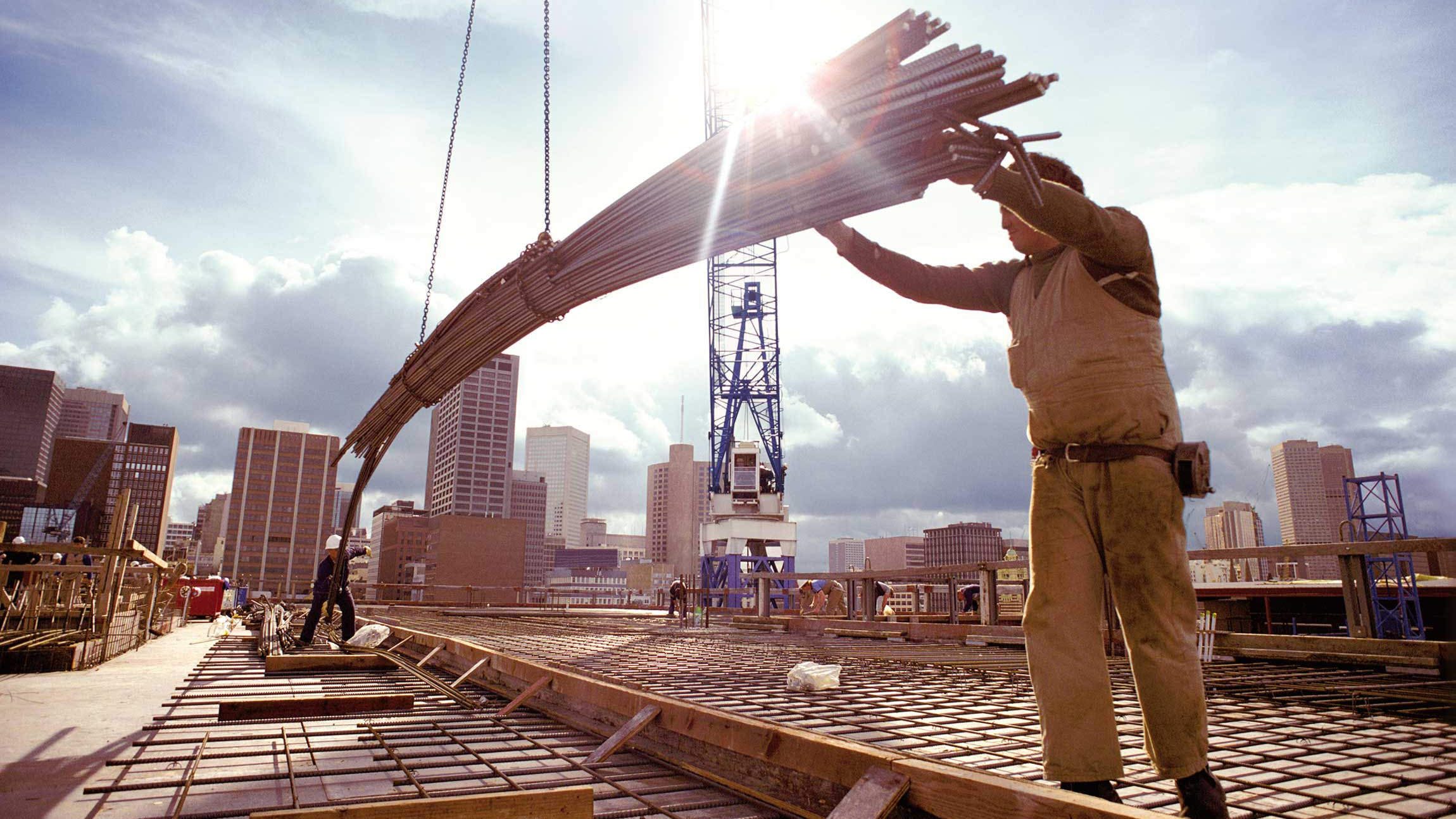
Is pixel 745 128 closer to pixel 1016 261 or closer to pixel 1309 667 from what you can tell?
pixel 1016 261

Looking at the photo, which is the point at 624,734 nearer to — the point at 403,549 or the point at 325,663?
the point at 325,663

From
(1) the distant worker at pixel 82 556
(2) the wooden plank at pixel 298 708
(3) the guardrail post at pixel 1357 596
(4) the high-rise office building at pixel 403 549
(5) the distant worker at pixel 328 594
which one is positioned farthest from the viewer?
(4) the high-rise office building at pixel 403 549

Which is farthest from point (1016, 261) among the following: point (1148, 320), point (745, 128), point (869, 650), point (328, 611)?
point (328, 611)

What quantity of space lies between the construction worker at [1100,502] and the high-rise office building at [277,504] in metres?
188

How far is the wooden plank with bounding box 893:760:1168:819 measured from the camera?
5.20 ft

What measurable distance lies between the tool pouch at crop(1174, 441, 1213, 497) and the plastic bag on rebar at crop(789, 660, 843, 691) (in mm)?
2554

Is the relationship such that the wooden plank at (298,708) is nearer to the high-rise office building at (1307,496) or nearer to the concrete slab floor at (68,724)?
the concrete slab floor at (68,724)

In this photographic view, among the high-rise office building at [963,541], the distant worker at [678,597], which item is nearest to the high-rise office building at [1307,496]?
the high-rise office building at [963,541]

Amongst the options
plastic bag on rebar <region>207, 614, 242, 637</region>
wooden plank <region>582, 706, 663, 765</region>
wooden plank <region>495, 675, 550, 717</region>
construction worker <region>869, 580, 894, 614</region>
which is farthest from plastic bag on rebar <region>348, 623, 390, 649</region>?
construction worker <region>869, 580, 894, 614</region>

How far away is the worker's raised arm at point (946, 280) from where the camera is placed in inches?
98.1

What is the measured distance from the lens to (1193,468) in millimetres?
2008

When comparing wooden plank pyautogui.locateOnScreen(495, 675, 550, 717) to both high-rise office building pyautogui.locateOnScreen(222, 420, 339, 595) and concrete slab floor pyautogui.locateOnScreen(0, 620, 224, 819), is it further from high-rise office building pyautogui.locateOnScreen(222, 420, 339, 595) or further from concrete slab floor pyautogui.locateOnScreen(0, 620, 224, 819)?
high-rise office building pyautogui.locateOnScreen(222, 420, 339, 595)

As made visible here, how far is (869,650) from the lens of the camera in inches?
287

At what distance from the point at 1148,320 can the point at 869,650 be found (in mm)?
5700
